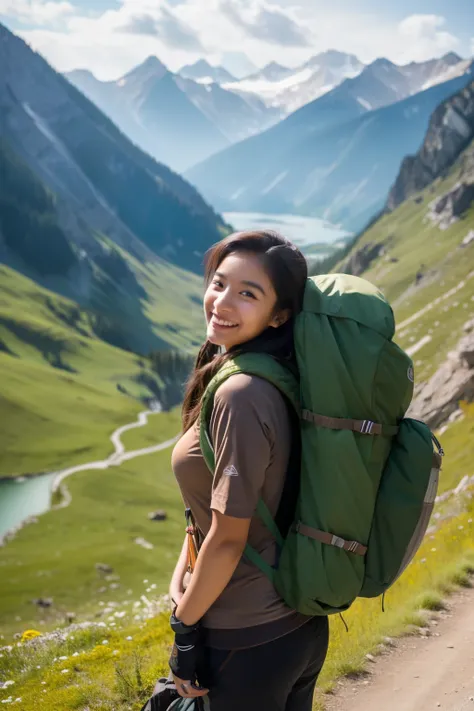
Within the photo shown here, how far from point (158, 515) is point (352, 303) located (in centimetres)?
12154

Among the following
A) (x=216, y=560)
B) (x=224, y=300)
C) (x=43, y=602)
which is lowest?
(x=43, y=602)

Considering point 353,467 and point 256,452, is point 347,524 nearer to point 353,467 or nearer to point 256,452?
point 353,467

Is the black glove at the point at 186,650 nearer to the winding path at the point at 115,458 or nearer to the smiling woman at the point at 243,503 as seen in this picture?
the smiling woman at the point at 243,503

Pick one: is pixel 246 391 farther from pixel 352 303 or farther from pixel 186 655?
pixel 186 655

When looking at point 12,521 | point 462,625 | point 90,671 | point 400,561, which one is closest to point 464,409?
point 462,625

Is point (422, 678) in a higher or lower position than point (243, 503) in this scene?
lower

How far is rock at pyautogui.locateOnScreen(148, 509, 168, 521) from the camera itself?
12106 centimetres

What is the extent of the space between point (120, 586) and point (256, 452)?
92.0 meters

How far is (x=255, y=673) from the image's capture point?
4.93 meters

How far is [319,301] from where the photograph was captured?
519 centimetres

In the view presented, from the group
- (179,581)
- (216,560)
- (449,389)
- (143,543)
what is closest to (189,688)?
(179,581)

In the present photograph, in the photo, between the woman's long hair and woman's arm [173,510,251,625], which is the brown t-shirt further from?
the woman's long hair

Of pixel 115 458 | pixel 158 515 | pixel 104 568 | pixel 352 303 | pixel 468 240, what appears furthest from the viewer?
pixel 468 240

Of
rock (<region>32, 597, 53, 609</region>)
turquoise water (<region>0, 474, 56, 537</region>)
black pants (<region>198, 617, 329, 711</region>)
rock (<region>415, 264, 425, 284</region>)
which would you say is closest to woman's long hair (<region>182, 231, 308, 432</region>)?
black pants (<region>198, 617, 329, 711</region>)
